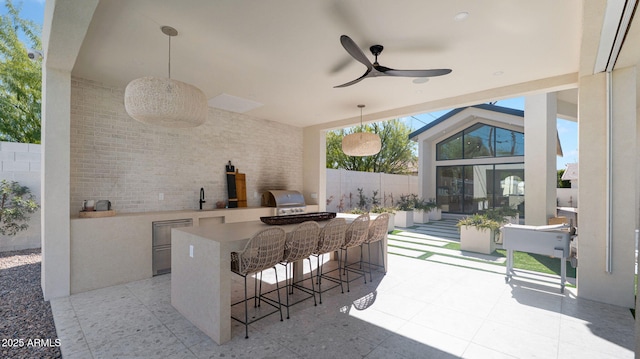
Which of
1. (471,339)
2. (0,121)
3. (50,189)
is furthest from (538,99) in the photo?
(0,121)

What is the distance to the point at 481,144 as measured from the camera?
415 inches

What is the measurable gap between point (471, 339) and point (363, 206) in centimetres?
829

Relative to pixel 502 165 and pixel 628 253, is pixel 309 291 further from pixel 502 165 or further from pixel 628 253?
pixel 502 165

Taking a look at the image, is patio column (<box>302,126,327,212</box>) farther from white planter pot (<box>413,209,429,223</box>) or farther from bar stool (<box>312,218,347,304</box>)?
white planter pot (<box>413,209,429,223</box>)

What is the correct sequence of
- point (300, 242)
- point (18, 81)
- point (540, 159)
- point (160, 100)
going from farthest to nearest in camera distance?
point (18, 81)
point (540, 159)
point (300, 242)
point (160, 100)

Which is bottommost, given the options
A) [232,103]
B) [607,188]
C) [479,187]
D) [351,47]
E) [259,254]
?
[259,254]

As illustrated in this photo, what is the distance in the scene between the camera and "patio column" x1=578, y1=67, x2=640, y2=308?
333cm

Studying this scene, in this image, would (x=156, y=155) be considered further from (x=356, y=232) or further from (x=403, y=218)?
(x=403, y=218)

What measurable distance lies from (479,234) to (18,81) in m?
11.6

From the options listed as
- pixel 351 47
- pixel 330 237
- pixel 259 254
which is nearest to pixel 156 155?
pixel 259 254

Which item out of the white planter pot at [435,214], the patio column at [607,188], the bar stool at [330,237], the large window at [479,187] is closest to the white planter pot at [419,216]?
the white planter pot at [435,214]

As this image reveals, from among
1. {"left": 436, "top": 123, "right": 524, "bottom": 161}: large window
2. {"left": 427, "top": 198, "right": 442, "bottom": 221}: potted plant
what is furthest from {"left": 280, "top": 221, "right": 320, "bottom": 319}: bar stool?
{"left": 436, "top": 123, "right": 524, "bottom": 161}: large window

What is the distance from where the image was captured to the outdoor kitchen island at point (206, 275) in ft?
8.15

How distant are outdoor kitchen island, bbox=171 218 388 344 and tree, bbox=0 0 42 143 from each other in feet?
26.0
